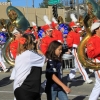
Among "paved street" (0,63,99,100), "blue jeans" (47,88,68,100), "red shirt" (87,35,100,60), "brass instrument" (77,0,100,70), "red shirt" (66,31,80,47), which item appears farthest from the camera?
"red shirt" (66,31,80,47)

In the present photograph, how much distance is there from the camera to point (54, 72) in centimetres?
555

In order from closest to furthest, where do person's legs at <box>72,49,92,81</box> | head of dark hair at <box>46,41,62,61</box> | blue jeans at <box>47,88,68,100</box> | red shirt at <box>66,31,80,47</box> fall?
head of dark hair at <box>46,41,62,61</box>
blue jeans at <box>47,88,68,100</box>
person's legs at <box>72,49,92,81</box>
red shirt at <box>66,31,80,47</box>

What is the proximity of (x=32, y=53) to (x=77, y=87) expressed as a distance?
4797 millimetres

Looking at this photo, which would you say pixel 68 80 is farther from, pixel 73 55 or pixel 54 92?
pixel 54 92

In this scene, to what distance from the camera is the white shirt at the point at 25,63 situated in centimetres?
492

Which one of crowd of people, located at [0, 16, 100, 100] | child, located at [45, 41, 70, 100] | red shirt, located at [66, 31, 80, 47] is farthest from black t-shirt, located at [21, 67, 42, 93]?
red shirt, located at [66, 31, 80, 47]

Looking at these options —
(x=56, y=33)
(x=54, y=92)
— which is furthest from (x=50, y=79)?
(x=56, y=33)

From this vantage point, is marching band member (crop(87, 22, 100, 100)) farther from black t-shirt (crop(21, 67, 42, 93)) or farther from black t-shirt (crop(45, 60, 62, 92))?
black t-shirt (crop(21, 67, 42, 93))

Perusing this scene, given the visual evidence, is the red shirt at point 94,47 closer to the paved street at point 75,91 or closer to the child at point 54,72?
the child at point 54,72

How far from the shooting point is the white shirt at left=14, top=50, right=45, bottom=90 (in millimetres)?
4918

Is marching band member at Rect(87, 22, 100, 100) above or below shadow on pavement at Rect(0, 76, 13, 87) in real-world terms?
above

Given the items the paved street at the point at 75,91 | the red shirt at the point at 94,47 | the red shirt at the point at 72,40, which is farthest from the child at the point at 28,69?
the red shirt at the point at 72,40

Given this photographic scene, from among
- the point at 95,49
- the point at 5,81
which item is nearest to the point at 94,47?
the point at 95,49

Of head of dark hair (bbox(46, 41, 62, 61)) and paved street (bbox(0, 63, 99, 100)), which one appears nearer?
head of dark hair (bbox(46, 41, 62, 61))
